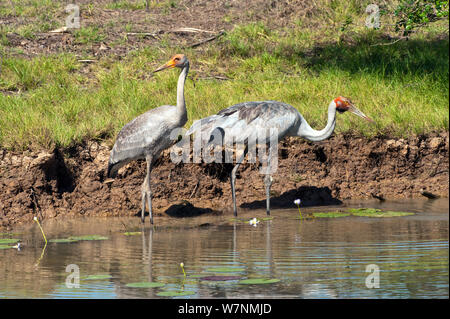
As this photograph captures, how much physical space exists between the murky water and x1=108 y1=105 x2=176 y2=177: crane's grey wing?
733 millimetres

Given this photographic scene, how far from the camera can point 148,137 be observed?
9523 mm

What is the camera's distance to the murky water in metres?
5.96

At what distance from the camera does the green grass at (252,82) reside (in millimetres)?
10398

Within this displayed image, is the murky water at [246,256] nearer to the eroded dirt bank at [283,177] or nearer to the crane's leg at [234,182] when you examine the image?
the crane's leg at [234,182]

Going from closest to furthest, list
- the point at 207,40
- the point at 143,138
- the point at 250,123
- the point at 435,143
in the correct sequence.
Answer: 1. the point at 143,138
2. the point at 250,123
3. the point at 435,143
4. the point at 207,40

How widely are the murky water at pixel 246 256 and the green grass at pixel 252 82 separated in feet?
4.45

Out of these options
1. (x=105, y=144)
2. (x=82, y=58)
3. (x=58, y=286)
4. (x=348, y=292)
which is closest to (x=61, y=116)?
(x=105, y=144)

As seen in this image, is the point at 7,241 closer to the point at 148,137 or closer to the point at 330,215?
the point at 148,137

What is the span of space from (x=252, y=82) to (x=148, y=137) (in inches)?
133

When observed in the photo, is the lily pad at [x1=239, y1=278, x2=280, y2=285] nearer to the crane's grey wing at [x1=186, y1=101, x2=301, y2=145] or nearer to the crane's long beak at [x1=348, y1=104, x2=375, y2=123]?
the crane's grey wing at [x1=186, y1=101, x2=301, y2=145]

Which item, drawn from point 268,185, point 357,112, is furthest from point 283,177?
point 357,112

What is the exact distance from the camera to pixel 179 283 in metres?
6.19

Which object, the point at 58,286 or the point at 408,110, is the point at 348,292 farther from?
the point at 408,110

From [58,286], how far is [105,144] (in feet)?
13.7
